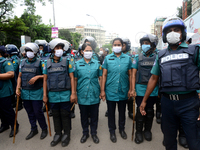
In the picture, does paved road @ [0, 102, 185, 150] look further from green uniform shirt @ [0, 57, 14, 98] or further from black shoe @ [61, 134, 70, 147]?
green uniform shirt @ [0, 57, 14, 98]

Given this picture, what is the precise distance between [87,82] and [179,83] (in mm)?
1722

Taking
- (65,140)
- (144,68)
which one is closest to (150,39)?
(144,68)

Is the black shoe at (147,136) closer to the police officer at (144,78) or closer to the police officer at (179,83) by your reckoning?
the police officer at (144,78)

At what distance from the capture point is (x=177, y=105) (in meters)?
1.82

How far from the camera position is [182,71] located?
5.81ft

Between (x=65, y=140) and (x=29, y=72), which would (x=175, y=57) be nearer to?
(x=65, y=140)

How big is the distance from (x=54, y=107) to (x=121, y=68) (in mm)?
1589

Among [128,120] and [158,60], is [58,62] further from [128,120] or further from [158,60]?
[128,120]

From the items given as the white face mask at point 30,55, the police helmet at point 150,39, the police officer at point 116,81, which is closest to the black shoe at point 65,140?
the police officer at point 116,81

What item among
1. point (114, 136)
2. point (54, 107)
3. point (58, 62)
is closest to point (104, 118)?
point (114, 136)

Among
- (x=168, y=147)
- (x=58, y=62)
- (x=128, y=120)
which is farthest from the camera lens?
(x=128, y=120)

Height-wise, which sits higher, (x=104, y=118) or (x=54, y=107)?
Answer: (x=54, y=107)

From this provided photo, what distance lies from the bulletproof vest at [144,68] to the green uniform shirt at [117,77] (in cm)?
21

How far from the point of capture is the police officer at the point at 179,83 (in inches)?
69.1
